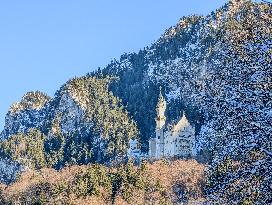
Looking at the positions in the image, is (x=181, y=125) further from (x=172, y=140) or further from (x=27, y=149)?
(x=27, y=149)

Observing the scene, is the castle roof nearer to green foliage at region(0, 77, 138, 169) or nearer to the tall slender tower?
the tall slender tower

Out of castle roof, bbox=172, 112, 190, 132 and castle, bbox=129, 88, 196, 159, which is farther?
castle roof, bbox=172, 112, 190, 132

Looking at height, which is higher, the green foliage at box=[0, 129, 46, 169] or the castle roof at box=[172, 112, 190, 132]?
the castle roof at box=[172, 112, 190, 132]

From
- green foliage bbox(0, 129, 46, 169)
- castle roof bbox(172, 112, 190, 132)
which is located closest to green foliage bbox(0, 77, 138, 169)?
green foliage bbox(0, 129, 46, 169)

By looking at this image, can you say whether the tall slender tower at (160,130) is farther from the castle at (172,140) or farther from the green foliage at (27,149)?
the green foliage at (27,149)

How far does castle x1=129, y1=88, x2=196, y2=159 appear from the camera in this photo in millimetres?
157250

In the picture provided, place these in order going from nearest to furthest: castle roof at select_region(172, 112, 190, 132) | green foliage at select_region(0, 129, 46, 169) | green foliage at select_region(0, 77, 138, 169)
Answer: castle roof at select_region(172, 112, 190, 132) < green foliage at select_region(0, 129, 46, 169) < green foliage at select_region(0, 77, 138, 169)

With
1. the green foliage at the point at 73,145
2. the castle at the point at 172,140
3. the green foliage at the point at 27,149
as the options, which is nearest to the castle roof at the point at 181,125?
the castle at the point at 172,140

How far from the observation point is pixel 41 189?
322ft

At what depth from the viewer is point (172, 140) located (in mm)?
160125

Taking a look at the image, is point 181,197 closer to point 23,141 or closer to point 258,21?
point 258,21

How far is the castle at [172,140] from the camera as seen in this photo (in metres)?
157

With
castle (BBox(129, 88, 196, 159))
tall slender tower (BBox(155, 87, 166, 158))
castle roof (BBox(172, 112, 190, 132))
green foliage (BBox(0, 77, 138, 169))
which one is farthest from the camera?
green foliage (BBox(0, 77, 138, 169))

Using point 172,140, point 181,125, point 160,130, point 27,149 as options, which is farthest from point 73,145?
point 181,125
